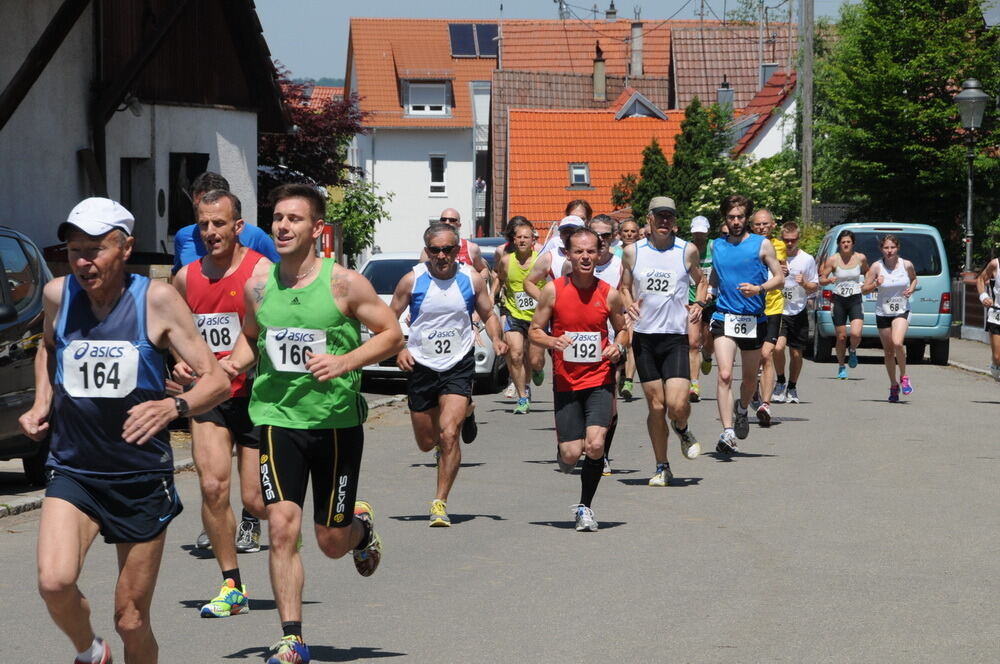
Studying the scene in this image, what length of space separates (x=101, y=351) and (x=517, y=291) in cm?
1188

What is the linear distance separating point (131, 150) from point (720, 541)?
16.1m

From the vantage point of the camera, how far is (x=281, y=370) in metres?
7.00

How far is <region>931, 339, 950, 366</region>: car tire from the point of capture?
86.6 feet

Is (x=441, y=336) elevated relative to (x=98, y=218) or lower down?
lower down

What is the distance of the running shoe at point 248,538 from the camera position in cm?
952

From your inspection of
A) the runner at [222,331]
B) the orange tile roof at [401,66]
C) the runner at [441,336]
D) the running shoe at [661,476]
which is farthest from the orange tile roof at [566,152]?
the runner at [222,331]

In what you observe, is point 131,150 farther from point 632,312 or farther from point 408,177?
point 408,177

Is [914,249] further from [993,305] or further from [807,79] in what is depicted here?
[807,79]

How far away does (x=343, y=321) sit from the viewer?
23.0 feet

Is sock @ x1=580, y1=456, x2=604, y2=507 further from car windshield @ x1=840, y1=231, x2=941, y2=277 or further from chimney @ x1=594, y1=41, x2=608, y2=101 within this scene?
chimney @ x1=594, y1=41, x2=608, y2=101

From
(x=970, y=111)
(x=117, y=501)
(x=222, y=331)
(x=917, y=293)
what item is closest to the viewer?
(x=117, y=501)

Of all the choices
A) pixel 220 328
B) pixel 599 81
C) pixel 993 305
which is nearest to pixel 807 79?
pixel 993 305

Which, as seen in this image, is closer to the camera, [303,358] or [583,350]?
[303,358]

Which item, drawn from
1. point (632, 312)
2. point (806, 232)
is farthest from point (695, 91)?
point (632, 312)
